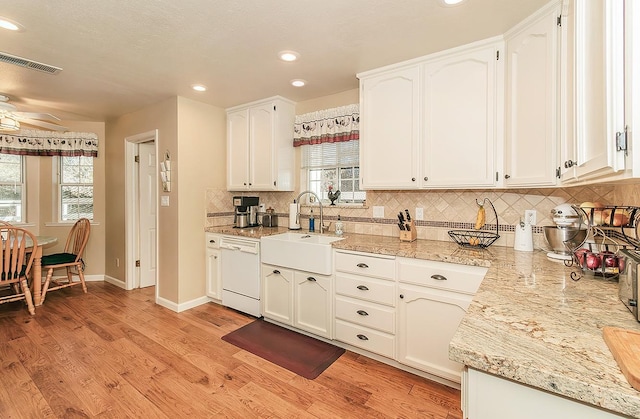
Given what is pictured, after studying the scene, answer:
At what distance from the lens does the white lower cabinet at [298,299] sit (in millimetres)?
2572

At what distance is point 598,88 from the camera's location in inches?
38.8

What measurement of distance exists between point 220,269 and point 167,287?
664 millimetres

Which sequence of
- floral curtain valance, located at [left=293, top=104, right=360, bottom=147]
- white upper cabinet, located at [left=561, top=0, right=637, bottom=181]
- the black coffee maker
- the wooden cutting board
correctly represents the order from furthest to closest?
the black coffee maker → floral curtain valance, located at [left=293, top=104, right=360, bottom=147] → white upper cabinet, located at [left=561, top=0, right=637, bottom=181] → the wooden cutting board

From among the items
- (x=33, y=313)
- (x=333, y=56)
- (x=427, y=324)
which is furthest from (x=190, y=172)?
(x=427, y=324)

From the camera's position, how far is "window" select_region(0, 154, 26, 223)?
4.18 m

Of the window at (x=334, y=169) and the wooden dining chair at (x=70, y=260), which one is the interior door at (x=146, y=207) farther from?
the window at (x=334, y=169)

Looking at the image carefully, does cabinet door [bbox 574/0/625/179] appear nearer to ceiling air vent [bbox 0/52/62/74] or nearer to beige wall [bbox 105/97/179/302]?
beige wall [bbox 105/97/179/302]

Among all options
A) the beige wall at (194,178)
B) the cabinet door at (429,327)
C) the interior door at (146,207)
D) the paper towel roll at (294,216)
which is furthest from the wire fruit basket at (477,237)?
the interior door at (146,207)

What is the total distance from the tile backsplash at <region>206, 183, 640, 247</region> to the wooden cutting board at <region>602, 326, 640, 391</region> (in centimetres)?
109

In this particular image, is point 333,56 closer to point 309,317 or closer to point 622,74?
point 622,74

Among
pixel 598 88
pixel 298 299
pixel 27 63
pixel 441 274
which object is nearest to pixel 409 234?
pixel 441 274

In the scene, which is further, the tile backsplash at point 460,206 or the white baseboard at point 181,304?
the white baseboard at point 181,304

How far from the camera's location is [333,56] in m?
2.32

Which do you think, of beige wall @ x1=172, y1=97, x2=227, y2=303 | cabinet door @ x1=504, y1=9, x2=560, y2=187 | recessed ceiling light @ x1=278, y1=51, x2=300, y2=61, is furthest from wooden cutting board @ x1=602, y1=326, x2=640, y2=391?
beige wall @ x1=172, y1=97, x2=227, y2=303
